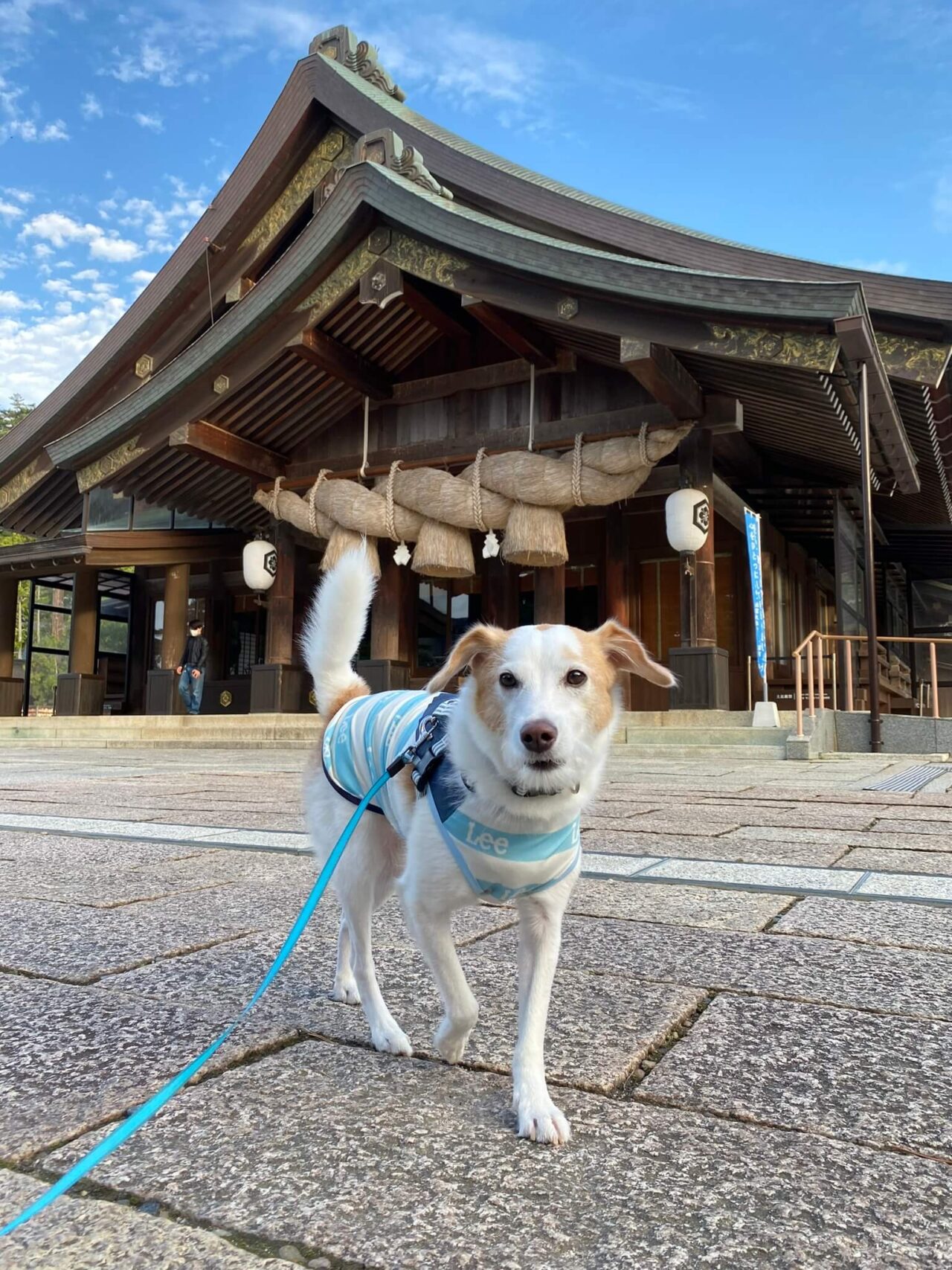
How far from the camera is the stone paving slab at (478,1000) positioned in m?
1.58

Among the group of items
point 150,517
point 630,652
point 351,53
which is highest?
point 351,53

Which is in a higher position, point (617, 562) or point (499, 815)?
point (617, 562)

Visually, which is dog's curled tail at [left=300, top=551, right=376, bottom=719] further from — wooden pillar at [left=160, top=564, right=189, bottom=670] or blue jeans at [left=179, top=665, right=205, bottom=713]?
wooden pillar at [left=160, top=564, right=189, bottom=670]

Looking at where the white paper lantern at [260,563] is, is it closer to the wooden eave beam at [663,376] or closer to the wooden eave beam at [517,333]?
the wooden eave beam at [517,333]

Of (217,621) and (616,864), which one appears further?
(217,621)

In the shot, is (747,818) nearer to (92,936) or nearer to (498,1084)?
(92,936)

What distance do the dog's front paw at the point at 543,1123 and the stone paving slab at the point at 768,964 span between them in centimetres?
74

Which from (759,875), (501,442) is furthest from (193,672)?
(759,875)

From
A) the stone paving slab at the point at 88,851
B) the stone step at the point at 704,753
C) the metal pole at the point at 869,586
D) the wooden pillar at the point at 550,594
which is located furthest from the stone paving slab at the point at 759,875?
the wooden pillar at the point at 550,594

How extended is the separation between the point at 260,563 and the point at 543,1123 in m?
12.9

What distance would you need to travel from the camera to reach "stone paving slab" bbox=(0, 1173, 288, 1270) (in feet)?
3.17

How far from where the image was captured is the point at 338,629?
226 cm

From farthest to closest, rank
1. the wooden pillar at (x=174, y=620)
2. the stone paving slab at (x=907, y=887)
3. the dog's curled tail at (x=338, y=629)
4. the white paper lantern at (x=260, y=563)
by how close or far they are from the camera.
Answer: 1. the wooden pillar at (x=174, y=620)
2. the white paper lantern at (x=260, y=563)
3. the stone paving slab at (x=907, y=887)
4. the dog's curled tail at (x=338, y=629)

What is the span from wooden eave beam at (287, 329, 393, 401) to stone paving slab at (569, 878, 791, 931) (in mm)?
9578
